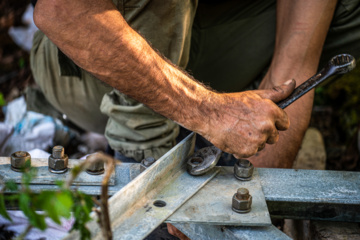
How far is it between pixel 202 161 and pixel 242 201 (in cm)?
25

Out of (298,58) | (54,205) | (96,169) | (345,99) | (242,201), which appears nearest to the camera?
(54,205)

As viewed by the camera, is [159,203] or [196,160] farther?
[196,160]

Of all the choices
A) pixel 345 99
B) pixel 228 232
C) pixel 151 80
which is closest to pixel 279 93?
pixel 151 80

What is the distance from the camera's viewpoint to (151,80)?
1.47m

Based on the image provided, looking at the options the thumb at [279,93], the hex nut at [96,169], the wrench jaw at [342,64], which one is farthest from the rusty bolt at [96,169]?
the wrench jaw at [342,64]

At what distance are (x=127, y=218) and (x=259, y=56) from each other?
150 centimetres

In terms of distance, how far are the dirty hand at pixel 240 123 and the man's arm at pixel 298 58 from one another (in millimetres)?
481

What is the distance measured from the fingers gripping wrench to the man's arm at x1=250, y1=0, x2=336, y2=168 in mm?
448

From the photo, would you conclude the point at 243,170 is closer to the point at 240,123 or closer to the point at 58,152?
the point at 240,123

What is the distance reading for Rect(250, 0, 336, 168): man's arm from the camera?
6.67 feet

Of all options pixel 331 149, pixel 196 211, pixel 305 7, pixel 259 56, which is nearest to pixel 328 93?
pixel 331 149

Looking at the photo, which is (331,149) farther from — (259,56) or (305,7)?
(305,7)

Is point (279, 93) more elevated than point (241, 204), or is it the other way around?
point (279, 93)

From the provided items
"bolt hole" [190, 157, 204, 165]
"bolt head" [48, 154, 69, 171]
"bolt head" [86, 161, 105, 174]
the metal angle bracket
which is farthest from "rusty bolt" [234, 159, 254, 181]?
"bolt head" [48, 154, 69, 171]
